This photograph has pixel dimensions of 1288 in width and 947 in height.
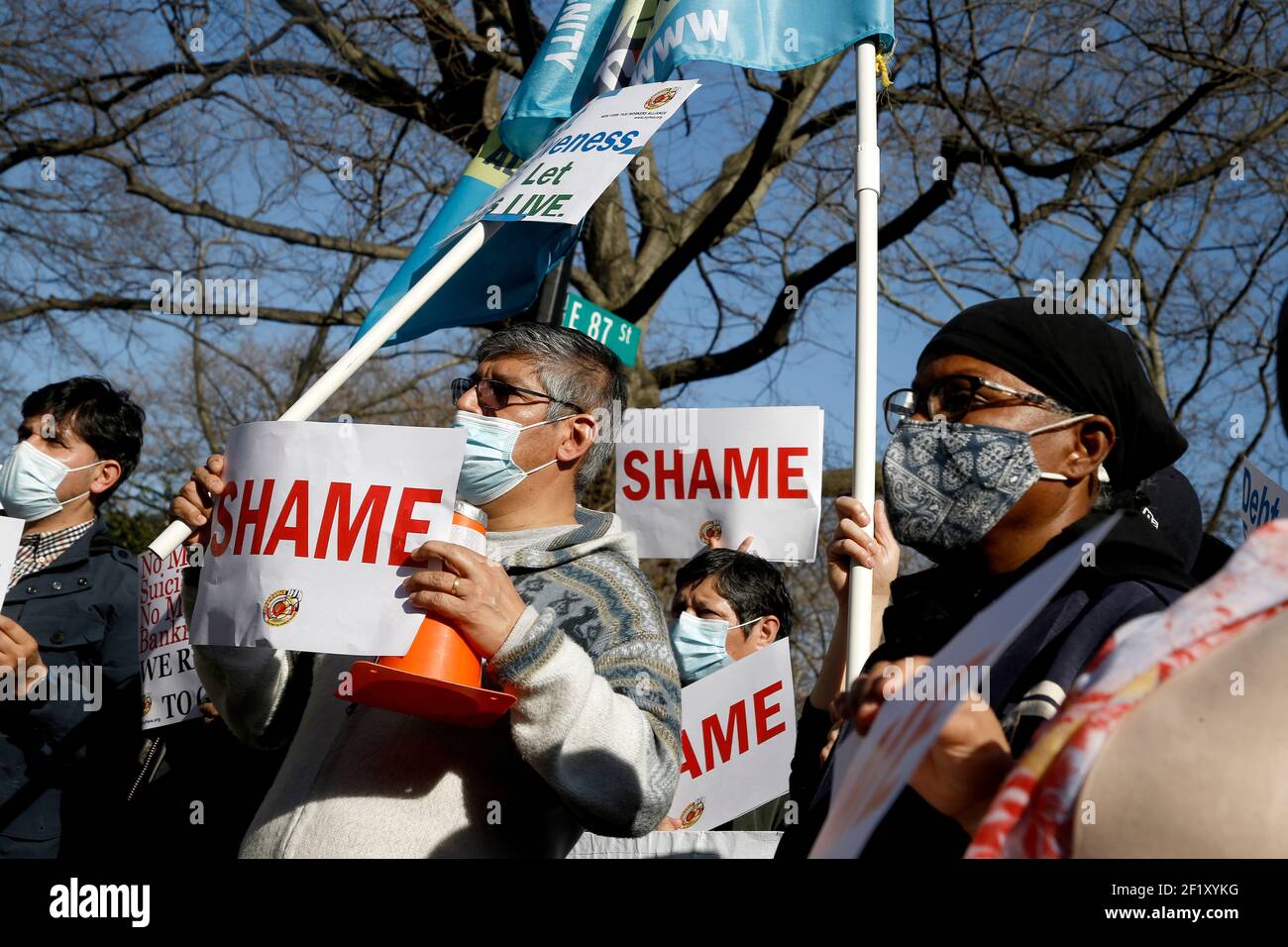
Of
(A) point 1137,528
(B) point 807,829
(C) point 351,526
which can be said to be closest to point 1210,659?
(A) point 1137,528

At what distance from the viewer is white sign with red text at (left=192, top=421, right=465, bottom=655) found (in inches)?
99.7

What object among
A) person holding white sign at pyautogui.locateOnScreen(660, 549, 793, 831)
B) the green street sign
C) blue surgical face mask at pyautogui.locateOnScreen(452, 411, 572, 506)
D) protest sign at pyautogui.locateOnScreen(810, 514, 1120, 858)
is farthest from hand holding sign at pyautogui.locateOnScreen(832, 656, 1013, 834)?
the green street sign

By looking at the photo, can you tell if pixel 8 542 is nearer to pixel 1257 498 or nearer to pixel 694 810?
pixel 694 810

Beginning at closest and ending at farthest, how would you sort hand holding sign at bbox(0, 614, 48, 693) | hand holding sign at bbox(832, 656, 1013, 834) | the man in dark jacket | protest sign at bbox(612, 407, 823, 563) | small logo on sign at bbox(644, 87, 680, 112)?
hand holding sign at bbox(832, 656, 1013, 834)
hand holding sign at bbox(0, 614, 48, 693)
small logo on sign at bbox(644, 87, 680, 112)
the man in dark jacket
protest sign at bbox(612, 407, 823, 563)

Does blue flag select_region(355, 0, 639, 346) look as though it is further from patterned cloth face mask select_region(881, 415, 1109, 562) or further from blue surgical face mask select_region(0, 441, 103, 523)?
patterned cloth face mask select_region(881, 415, 1109, 562)

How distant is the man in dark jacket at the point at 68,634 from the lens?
12.6ft

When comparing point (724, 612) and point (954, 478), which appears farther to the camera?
point (724, 612)

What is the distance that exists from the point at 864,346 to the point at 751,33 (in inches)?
50.8

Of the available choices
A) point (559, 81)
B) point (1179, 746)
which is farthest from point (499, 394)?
point (1179, 746)

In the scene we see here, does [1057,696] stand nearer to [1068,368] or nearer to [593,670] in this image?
[1068,368]

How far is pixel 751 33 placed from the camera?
158 inches

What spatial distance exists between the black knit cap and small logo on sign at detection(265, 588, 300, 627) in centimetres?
134

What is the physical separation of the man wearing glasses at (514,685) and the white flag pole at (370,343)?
0.33ft

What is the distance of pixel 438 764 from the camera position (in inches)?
105
